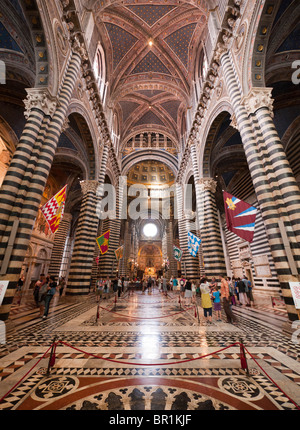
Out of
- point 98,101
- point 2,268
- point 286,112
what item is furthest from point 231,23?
point 2,268

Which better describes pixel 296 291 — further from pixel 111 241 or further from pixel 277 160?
pixel 111 241

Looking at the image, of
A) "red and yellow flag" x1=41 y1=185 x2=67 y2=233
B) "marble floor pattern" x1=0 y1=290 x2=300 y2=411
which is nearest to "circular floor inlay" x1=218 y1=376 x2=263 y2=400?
"marble floor pattern" x1=0 y1=290 x2=300 y2=411

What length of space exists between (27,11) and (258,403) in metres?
12.7

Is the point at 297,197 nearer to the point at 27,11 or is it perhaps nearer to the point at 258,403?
the point at 258,403

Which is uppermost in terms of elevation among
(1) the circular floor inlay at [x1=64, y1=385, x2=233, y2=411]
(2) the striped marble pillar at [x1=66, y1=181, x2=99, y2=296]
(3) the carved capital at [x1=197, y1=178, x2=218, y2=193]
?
(3) the carved capital at [x1=197, y1=178, x2=218, y2=193]

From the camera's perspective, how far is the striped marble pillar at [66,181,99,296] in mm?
11107

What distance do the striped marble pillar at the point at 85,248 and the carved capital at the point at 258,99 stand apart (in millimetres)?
10324

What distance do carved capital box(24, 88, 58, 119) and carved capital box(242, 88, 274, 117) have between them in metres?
8.13

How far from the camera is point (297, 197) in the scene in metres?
5.70

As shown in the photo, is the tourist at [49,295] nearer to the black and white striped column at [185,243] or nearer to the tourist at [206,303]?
the tourist at [206,303]

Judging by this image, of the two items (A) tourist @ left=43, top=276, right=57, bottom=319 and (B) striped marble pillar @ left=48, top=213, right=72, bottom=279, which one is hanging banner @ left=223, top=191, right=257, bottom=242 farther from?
(B) striped marble pillar @ left=48, top=213, right=72, bottom=279

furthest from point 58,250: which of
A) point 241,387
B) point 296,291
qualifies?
point 241,387

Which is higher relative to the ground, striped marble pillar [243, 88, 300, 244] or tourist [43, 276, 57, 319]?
striped marble pillar [243, 88, 300, 244]

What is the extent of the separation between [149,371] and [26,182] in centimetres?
656
